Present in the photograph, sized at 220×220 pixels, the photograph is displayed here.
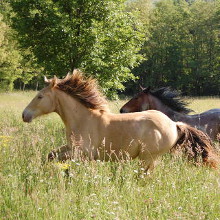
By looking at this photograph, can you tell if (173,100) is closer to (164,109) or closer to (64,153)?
(164,109)

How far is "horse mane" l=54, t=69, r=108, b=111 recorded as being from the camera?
600 centimetres

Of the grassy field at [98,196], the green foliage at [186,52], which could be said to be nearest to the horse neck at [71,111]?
the grassy field at [98,196]

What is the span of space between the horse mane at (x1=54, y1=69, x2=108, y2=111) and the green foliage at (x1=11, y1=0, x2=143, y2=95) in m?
4.94

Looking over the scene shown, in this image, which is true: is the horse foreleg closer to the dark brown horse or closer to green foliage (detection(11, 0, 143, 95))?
the dark brown horse

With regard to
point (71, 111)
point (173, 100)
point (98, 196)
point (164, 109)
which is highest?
point (173, 100)

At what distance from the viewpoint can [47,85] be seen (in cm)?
612

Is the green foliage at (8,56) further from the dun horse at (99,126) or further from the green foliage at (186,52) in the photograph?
the dun horse at (99,126)

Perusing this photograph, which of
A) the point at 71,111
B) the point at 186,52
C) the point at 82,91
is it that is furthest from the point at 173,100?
the point at 186,52

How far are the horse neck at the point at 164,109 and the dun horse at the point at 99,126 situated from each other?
222 cm

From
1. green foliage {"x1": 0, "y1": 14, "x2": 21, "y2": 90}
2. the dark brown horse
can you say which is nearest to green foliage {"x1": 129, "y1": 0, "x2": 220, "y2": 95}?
green foliage {"x1": 0, "y1": 14, "x2": 21, "y2": 90}

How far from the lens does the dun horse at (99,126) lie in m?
5.62

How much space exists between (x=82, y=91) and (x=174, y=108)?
3.45 m

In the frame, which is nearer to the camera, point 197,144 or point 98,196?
point 98,196

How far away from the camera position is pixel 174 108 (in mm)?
8734
